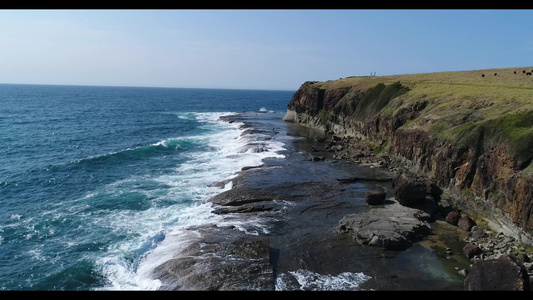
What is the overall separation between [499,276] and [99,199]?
37554mm

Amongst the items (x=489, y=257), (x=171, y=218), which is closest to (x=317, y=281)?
(x=489, y=257)

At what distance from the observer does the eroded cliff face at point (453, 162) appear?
29234 millimetres

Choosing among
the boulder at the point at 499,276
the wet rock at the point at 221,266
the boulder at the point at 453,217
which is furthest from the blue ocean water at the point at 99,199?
the boulder at the point at 453,217

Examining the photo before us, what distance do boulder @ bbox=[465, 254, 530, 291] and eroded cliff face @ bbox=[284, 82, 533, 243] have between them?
790 cm

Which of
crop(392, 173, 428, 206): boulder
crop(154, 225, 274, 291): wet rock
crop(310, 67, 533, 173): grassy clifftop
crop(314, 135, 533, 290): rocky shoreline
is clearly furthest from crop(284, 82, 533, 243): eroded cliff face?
crop(154, 225, 274, 291): wet rock

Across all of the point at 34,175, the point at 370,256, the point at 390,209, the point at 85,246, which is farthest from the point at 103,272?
the point at 34,175

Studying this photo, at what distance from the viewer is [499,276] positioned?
21422mm

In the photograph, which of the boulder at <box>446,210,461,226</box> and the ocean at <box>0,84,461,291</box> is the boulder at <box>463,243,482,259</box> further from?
the boulder at <box>446,210,461,226</box>

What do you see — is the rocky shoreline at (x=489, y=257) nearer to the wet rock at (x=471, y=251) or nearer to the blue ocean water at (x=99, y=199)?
the wet rock at (x=471, y=251)

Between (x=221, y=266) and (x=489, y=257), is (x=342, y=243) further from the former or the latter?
(x=489, y=257)

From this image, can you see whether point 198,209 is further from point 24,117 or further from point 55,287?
point 24,117

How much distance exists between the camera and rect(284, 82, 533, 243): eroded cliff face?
29.2m

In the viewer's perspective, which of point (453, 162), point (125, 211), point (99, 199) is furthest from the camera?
point (99, 199)

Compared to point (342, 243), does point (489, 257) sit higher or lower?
higher
